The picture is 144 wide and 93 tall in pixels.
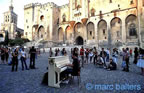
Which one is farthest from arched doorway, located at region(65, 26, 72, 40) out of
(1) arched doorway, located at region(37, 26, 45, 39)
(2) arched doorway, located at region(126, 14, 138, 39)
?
(2) arched doorway, located at region(126, 14, 138, 39)

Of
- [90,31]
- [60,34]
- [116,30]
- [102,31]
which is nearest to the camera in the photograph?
[116,30]

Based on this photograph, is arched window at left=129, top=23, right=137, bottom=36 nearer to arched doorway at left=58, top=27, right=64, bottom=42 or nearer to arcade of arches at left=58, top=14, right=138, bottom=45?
arcade of arches at left=58, top=14, right=138, bottom=45

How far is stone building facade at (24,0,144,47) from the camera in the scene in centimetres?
2338

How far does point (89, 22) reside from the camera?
28.9 m

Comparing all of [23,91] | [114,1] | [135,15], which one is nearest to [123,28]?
[135,15]

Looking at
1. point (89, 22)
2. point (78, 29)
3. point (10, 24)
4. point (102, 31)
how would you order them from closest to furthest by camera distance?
1. point (102, 31)
2. point (89, 22)
3. point (78, 29)
4. point (10, 24)

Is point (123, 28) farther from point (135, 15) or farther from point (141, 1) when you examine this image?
point (141, 1)

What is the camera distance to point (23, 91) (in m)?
3.97

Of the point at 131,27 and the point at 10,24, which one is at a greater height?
the point at 10,24

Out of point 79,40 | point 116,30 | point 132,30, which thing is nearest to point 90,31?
point 79,40

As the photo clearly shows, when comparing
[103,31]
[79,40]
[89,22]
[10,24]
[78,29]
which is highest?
[10,24]

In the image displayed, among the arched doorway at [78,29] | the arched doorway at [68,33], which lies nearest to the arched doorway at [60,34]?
the arched doorway at [68,33]

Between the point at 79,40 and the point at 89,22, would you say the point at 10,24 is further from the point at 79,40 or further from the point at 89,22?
the point at 89,22

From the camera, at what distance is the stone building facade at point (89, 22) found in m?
23.4
